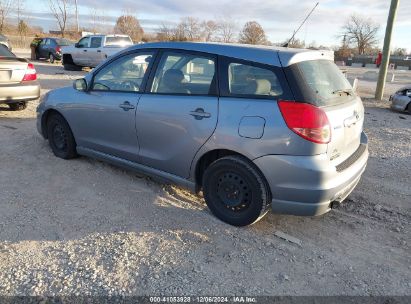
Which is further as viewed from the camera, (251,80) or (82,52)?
(82,52)

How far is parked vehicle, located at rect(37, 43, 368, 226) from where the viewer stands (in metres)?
2.96

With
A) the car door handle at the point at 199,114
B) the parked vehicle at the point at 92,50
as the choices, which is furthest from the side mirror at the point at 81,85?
the parked vehicle at the point at 92,50

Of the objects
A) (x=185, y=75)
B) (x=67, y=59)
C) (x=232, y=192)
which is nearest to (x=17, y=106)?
(x=185, y=75)

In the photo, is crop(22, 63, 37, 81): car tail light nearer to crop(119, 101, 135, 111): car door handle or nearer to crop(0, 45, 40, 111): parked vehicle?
crop(0, 45, 40, 111): parked vehicle

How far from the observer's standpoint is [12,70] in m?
6.89

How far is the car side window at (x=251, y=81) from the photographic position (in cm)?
308

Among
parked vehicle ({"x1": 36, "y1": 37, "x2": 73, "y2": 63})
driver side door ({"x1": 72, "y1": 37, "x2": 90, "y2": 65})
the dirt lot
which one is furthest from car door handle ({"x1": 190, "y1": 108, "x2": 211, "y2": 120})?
→ parked vehicle ({"x1": 36, "y1": 37, "x2": 73, "y2": 63})

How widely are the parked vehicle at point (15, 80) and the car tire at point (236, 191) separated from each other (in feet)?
17.3

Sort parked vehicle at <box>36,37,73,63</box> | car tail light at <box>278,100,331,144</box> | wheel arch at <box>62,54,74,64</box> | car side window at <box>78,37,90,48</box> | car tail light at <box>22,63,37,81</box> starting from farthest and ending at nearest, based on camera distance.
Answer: parked vehicle at <box>36,37,73,63</box> < wheel arch at <box>62,54,74,64</box> < car side window at <box>78,37,90,48</box> < car tail light at <box>22,63,37,81</box> < car tail light at <box>278,100,331,144</box>

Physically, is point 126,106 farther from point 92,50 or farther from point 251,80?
point 92,50

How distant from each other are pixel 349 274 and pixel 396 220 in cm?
126

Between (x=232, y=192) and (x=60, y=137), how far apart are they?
9.41 ft

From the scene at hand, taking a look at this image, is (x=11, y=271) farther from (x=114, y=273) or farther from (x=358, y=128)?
(x=358, y=128)

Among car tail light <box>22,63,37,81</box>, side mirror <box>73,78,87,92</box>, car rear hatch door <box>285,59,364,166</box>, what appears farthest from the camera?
car tail light <box>22,63,37,81</box>
